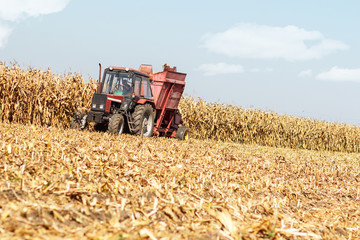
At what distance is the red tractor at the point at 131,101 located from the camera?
1127 centimetres

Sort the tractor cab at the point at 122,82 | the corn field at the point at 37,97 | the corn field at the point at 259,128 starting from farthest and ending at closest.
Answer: the corn field at the point at 259,128 < the corn field at the point at 37,97 < the tractor cab at the point at 122,82

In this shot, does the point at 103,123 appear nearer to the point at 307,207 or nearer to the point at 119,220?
the point at 307,207

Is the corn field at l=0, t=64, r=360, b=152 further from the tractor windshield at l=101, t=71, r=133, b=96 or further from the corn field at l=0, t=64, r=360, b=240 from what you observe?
the corn field at l=0, t=64, r=360, b=240

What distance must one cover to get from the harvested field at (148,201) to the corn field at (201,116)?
6.91 metres

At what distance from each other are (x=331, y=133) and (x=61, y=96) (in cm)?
1657

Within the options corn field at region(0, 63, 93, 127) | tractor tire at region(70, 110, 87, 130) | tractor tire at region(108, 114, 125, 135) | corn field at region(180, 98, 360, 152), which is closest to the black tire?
tractor tire at region(70, 110, 87, 130)

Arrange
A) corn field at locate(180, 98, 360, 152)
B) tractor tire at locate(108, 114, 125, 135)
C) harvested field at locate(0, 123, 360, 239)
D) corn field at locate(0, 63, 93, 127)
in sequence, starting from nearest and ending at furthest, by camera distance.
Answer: harvested field at locate(0, 123, 360, 239), tractor tire at locate(108, 114, 125, 135), corn field at locate(0, 63, 93, 127), corn field at locate(180, 98, 360, 152)

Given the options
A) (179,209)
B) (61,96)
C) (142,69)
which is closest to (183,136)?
(142,69)

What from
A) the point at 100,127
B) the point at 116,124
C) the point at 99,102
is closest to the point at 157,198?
the point at 116,124

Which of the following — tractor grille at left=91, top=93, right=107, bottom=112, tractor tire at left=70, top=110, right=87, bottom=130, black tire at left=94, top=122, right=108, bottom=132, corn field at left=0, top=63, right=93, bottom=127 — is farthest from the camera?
corn field at left=0, top=63, right=93, bottom=127

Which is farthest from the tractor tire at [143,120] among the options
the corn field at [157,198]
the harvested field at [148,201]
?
the harvested field at [148,201]

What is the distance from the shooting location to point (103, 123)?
475 inches

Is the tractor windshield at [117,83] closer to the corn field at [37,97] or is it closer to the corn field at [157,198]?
the corn field at [157,198]

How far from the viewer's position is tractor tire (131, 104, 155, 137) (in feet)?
37.6
